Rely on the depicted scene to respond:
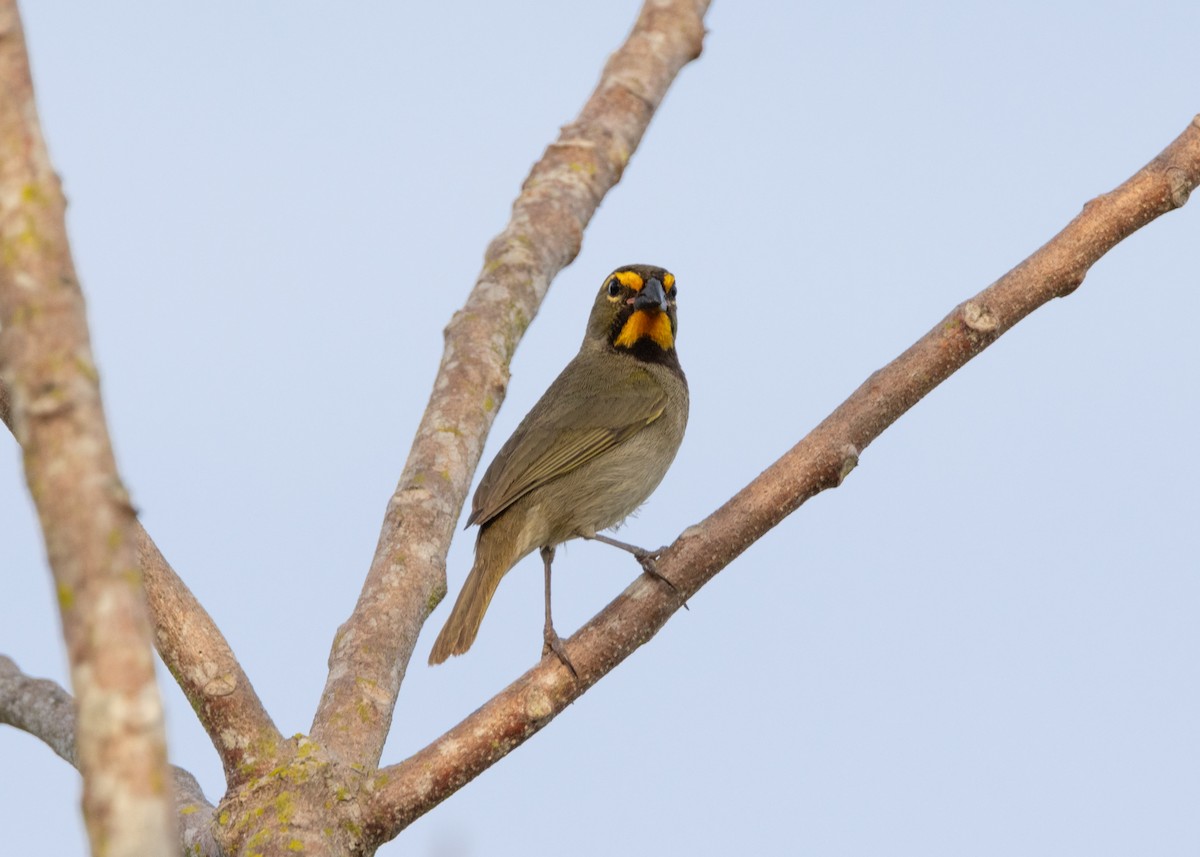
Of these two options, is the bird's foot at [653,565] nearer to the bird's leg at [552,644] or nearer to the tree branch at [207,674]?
the bird's leg at [552,644]

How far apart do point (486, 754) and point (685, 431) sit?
116 inches

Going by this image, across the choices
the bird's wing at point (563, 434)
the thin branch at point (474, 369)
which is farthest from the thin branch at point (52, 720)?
the bird's wing at point (563, 434)

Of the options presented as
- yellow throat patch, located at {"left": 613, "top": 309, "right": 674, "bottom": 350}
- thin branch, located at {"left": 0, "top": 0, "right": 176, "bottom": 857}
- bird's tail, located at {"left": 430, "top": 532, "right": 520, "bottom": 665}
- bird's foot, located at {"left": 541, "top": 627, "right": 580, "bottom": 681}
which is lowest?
thin branch, located at {"left": 0, "top": 0, "right": 176, "bottom": 857}

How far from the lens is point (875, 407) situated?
4.24m

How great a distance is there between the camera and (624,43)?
7.84 m

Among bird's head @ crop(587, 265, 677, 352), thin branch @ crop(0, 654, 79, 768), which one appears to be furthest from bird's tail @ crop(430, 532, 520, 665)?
bird's head @ crop(587, 265, 677, 352)

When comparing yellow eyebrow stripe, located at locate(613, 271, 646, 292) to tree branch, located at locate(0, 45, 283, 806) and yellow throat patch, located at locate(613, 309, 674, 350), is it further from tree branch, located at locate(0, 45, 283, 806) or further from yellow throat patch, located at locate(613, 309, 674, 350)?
tree branch, located at locate(0, 45, 283, 806)

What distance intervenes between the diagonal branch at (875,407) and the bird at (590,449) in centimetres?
59

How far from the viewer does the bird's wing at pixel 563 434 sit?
5.81 meters

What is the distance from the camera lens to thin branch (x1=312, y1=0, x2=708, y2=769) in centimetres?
439

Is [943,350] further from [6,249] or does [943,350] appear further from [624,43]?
[624,43]

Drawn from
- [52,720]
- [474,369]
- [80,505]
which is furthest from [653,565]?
[80,505]

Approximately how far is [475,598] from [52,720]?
158 cm

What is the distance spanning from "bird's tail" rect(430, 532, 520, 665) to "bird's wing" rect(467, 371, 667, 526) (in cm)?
15
